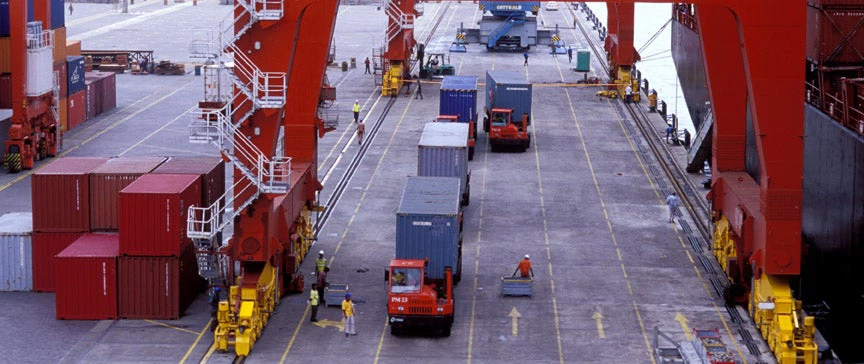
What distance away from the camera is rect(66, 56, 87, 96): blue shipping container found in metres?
88.9

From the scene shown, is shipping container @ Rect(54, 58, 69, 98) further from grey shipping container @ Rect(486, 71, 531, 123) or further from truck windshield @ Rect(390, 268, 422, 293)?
truck windshield @ Rect(390, 268, 422, 293)

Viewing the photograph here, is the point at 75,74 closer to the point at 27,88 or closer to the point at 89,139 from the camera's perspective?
the point at 89,139

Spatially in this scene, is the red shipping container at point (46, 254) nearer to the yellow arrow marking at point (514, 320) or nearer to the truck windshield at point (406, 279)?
the truck windshield at point (406, 279)

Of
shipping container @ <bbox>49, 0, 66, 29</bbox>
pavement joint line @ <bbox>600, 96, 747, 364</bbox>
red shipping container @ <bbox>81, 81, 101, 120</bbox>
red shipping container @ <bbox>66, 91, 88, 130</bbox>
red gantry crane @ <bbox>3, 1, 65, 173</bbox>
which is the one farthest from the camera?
red shipping container @ <bbox>81, 81, 101, 120</bbox>

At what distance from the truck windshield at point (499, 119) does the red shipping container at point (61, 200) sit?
35769 mm

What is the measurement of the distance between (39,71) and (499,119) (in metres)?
26.6

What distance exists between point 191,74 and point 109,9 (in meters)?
71.3

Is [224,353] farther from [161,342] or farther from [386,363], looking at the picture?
[386,363]

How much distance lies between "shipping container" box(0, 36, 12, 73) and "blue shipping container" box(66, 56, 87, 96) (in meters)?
8.87

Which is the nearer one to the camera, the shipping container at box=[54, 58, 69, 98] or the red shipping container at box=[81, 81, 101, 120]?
the shipping container at box=[54, 58, 69, 98]

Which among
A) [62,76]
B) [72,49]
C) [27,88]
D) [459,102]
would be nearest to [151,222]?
[27,88]

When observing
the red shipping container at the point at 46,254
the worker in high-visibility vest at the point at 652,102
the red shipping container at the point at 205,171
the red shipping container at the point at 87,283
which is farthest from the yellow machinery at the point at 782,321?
the worker in high-visibility vest at the point at 652,102

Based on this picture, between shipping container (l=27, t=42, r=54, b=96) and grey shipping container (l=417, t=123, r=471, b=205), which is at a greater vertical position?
shipping container (l=27, t=42, r=54, b=96)

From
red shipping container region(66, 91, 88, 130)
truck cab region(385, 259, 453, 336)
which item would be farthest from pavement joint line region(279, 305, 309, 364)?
red shipping container region(66, 91, 88, 130)
